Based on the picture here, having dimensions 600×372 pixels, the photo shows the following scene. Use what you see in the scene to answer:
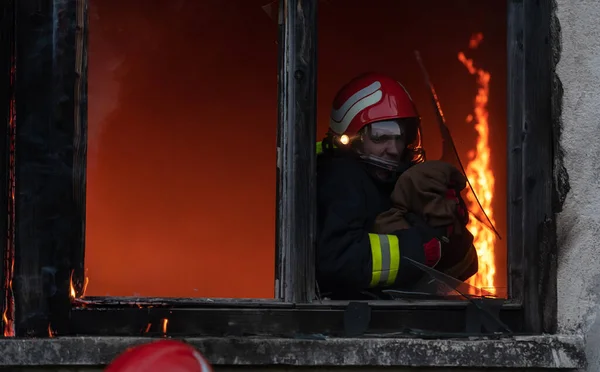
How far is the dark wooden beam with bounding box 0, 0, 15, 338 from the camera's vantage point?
3.56 metres

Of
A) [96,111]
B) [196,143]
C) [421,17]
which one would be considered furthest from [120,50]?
[421,17]

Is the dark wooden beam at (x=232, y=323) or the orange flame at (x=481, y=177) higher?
the orange flame at (x=481, y=177)

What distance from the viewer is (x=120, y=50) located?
5301 mm

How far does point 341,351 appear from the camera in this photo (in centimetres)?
350

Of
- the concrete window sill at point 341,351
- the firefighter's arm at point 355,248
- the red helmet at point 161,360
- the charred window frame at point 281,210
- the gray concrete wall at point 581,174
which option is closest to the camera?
the red helmet at point 161,360

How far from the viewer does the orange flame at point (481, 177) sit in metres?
4.39

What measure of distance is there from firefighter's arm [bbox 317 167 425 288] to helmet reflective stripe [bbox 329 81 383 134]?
1.80ft

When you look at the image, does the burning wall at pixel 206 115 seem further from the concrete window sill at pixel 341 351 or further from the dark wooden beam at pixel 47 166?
the concrete window sill at pixel 341 351

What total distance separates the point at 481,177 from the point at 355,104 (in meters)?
0.68

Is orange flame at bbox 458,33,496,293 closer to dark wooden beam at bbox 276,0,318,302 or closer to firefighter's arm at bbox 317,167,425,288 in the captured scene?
firefighter's arm at bbox 317,167,425,288

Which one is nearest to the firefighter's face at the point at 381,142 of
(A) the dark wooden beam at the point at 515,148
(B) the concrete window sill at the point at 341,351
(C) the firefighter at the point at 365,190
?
(C) the firefighter at the point at 365,190

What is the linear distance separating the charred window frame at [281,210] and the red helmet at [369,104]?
817 millimetres

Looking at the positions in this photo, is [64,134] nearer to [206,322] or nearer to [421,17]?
[206,322]

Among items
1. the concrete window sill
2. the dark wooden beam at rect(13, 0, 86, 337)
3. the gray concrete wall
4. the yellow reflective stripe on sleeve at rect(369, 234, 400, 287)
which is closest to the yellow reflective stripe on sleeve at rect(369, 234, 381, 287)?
the yellow reflective stripe on sleeve at rect(369, 234, 400, 287)
